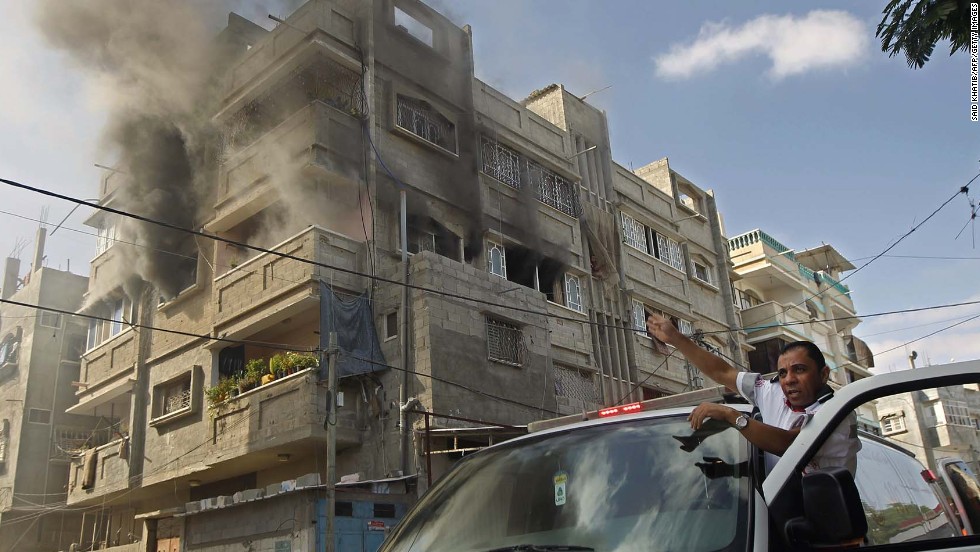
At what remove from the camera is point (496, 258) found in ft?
72.2

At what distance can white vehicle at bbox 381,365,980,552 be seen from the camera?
2.33m

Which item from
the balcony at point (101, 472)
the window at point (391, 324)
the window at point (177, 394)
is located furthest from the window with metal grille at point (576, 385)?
the balcony at point (101, 472)

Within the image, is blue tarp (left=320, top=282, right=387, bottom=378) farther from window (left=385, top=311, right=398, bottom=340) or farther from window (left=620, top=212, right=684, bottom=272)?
window (left=620, top=212, right=684, bottom=272)

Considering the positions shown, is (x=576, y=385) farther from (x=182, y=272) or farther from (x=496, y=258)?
(x=182, y=272)

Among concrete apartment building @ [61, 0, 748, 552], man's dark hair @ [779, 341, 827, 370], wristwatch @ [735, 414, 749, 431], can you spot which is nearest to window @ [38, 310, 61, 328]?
concrete apartment building @ [61, 0, 748, 552]

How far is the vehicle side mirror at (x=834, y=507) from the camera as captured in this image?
211 cm

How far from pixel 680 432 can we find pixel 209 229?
19.9 meters

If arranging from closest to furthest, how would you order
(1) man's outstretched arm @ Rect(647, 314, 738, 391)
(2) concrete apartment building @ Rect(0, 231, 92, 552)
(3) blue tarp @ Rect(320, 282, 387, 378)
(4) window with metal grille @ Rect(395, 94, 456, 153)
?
(1) man's outstretched arm @ Rect(647, 314, 738, 391) < (3) blue tarp @ Rect(320, 282, 387, 378) < (4) window with metal grille @ Rect(395, 94, 456, 153) < (2) concrete apartment building @ Rect(0, 231, 92, 552)

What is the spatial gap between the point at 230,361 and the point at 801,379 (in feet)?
62.7

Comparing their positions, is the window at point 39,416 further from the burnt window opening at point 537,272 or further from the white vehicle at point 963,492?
the white vehicle at point 963,492

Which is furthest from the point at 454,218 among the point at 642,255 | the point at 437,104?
the point at 642,255

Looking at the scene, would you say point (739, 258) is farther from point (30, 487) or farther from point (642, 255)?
point (30, 487)

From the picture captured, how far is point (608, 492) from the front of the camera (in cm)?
272

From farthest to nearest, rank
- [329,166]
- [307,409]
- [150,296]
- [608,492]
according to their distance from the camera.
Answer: [150,296] < [329,166] < [307,409] < [608,492]
